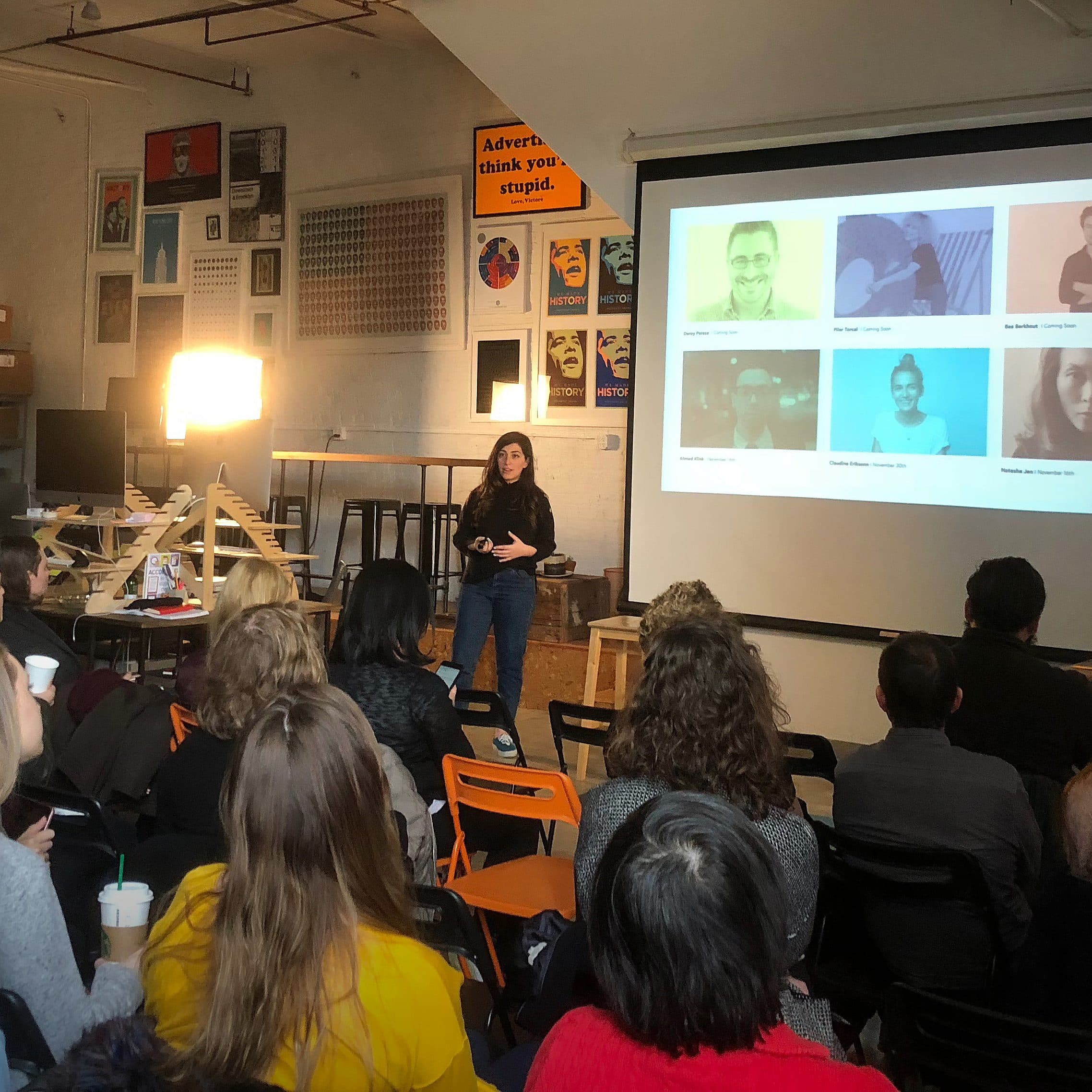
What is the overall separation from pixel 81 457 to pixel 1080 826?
17.3 ft

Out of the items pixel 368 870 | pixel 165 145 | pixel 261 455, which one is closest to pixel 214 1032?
pixel 368 870

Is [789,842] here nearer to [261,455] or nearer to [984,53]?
[984,53]

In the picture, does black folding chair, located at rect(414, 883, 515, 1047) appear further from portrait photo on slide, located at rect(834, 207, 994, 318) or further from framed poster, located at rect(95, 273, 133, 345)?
framed poster, located at rect(95, 273, 133, 345)

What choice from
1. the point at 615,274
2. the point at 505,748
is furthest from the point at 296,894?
the point at 615,274

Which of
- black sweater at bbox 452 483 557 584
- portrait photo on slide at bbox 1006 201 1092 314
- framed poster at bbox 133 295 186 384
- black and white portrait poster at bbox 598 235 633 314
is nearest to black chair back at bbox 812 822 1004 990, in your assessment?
portrait photo on slide at bbox 1006 201 1092 314

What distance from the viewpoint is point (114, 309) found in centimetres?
1028

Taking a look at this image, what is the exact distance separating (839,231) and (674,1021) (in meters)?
4.20

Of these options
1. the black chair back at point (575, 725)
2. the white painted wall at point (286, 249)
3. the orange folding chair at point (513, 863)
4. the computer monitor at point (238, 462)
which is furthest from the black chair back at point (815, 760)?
the white painted wall at point (286, 249)

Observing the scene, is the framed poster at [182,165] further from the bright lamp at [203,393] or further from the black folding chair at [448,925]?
the black folding chair at [448,925]

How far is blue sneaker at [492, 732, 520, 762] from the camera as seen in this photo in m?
5.23

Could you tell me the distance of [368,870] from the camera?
4.21 ft

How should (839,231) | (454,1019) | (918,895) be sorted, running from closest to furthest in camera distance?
(454,1019), (918,895), (839,231)

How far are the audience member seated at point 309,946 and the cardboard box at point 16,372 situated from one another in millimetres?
10192

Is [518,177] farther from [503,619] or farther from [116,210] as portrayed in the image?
[116,210]
